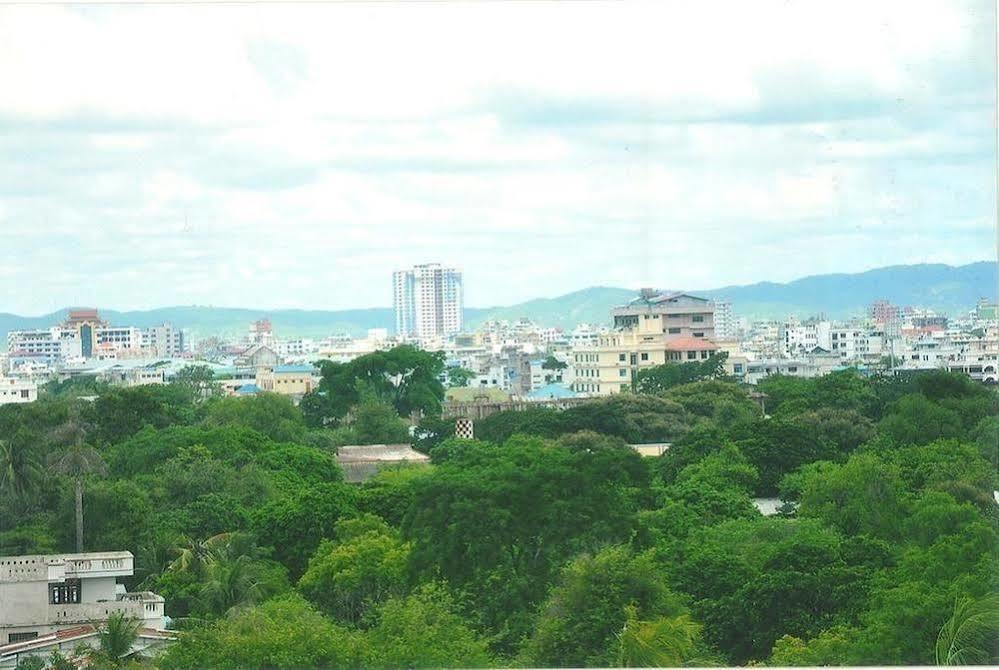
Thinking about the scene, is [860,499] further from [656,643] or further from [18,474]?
[18,474]

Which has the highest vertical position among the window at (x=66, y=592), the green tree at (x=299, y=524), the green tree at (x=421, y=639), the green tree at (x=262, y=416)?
the green tree at (x=262, y=416)

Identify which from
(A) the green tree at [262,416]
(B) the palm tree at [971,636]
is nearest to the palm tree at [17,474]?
(A) the green tree at [262,416]

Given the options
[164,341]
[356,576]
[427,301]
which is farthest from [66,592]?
[164,341]

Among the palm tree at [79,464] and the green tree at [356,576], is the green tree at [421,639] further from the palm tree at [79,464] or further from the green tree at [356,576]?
the palm tree at [79,464]

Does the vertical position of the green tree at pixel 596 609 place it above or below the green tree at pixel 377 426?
below

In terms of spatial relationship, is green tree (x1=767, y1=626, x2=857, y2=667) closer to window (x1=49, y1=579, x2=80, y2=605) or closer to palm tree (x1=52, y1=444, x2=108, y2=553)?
window (x1=49, y1=579, x2=80, y2=605)
